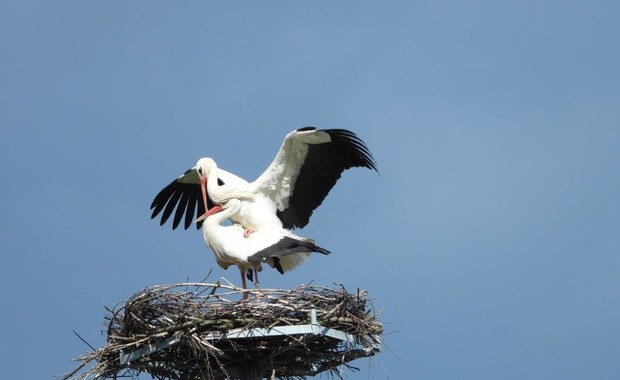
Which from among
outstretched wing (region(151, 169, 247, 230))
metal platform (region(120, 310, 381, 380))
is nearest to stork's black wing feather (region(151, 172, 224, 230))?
outstretched wing (region(151, 169, 247, 230))

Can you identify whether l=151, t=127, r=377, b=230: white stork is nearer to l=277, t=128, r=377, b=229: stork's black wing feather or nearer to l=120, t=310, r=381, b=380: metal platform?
l=277, t=128, r=377, b=229: stork's black wing feather

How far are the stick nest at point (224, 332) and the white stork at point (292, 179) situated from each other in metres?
2.09

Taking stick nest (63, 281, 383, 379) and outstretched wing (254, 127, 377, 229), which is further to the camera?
outstretched wing (254, 127, 377, 229)

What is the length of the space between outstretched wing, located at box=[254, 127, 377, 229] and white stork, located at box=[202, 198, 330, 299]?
86 cm

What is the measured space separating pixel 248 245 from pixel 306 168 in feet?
5.28

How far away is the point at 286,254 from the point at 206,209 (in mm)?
1884

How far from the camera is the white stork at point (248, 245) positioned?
15.1 meters

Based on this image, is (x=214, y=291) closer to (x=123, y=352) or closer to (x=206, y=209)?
(x=123, y=352)

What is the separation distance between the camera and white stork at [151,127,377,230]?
53.0ft

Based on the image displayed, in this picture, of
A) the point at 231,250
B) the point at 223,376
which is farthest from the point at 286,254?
the point at 223,376

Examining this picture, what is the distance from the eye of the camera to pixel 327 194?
16688 mm

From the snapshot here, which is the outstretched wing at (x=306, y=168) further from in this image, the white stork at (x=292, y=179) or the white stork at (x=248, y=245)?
the white stork at (x=248, y=245)

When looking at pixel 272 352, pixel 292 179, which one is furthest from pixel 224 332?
pixel 292 179

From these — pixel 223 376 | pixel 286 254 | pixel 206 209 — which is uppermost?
pixel 206 209
